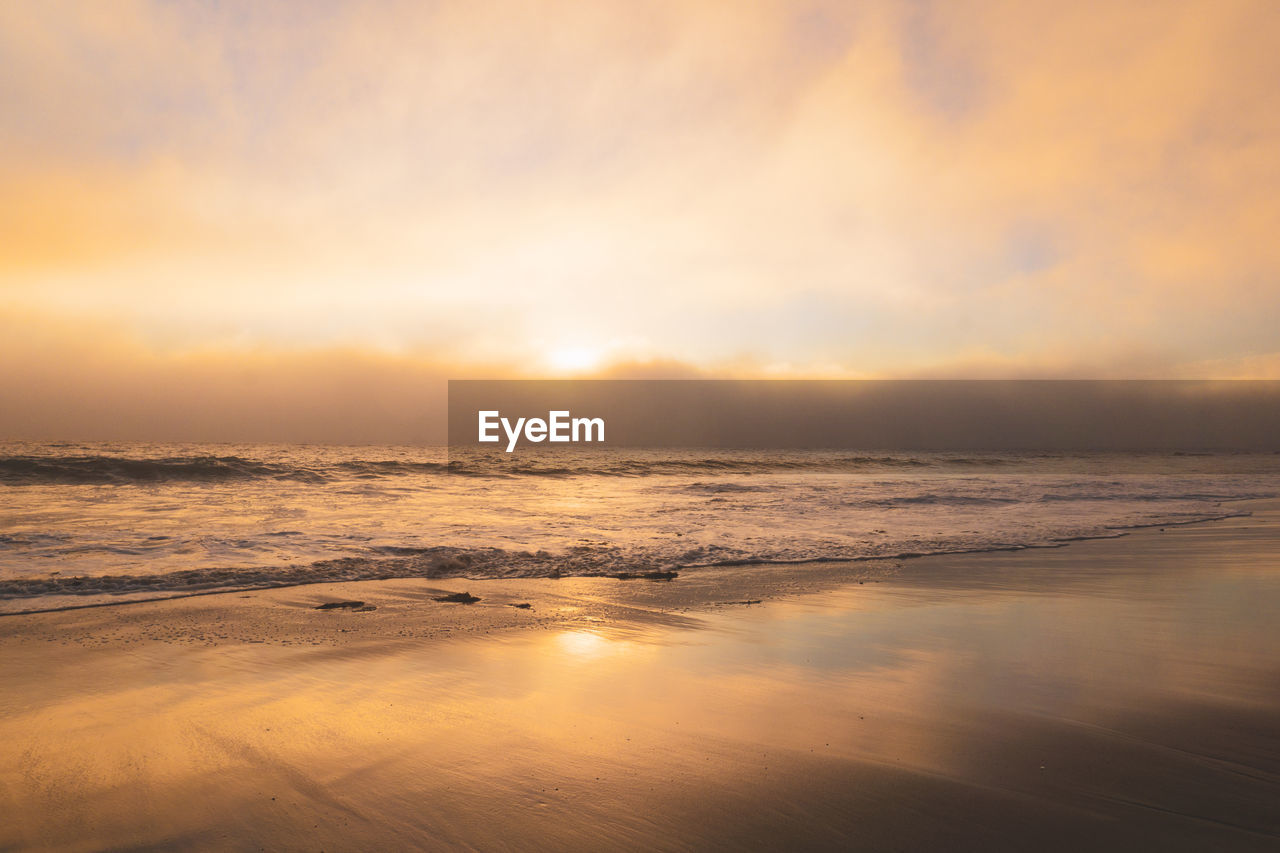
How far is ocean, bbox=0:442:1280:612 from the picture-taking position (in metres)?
8.73

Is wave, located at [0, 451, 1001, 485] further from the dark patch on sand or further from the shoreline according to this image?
the dark patch on sand

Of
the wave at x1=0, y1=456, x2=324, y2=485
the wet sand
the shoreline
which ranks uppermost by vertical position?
the wave at x1=0, y1=456, x2=324, y2=485

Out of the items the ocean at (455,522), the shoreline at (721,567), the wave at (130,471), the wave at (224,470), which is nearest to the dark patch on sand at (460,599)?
the shoreline at (721,567)

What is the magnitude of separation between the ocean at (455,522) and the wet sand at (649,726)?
2.22 m

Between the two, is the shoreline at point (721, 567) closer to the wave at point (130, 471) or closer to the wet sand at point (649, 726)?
the wet sand at point (649, 726)

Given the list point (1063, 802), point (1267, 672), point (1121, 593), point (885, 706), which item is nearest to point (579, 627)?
point (885, 706)

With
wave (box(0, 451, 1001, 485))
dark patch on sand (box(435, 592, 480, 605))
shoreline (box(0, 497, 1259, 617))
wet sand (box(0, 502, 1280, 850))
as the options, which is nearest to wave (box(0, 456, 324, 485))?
wave (box(0, 451, 1001, 485))

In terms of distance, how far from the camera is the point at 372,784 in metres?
3.04

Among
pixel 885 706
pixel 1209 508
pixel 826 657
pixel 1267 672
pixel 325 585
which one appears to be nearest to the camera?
pixel 885 706

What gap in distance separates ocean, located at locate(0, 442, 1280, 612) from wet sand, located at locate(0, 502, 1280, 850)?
2.22 meters

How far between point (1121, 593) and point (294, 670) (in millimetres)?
7541

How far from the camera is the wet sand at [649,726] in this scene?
108 inches

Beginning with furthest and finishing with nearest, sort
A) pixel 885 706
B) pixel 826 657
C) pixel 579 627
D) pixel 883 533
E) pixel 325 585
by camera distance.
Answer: pixel 883 533 < pixel 325 585 < pixel 579 627 < pixel 826 657 < pixel 885 706

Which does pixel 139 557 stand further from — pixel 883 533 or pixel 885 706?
pixel 883 533
